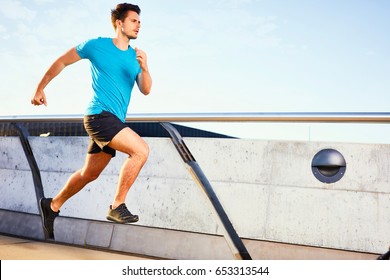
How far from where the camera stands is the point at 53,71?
4434mm

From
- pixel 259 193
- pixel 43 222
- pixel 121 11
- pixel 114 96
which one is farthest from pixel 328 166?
pixel 43 222

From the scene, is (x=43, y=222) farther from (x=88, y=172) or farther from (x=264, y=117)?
(x=264, y=117)

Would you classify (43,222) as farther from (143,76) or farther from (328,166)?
(328,166)

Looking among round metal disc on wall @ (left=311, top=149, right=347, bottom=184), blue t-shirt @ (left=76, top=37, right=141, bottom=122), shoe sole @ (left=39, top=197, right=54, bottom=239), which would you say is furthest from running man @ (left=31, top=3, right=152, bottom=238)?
round metal disc on wall @ (left=311, top=149, right=347, bottom=184)

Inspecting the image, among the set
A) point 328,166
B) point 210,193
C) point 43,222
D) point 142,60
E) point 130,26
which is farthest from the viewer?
point 43,222

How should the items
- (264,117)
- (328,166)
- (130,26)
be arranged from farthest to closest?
1. (130,26)
2. (264,117)
3. (328,166)

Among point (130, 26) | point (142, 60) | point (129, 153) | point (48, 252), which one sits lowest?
point (48, 252)

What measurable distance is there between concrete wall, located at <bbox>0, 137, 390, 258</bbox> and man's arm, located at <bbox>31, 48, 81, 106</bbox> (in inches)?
38.2

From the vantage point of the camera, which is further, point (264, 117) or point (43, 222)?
point (43, 222)

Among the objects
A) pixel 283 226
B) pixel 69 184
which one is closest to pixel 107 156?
pixel 69 184

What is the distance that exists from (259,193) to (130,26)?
2.07m

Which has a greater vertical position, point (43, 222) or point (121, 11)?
point (121, 11)

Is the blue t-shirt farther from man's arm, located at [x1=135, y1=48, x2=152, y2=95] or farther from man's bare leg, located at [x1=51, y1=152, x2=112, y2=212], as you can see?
man's bare leg, located at [x1=51, y1=152, x2=112, y2=212]

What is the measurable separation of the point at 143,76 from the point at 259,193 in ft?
5.07
